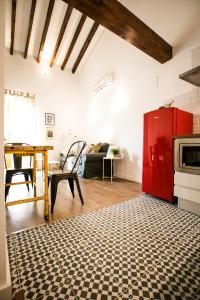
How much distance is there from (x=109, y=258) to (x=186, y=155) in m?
1.61

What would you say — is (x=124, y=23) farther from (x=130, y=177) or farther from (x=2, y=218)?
(x=130, y=177)

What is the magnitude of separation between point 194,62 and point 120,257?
9.30 ft

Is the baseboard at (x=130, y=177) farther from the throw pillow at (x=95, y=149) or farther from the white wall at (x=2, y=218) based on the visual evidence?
the white wall at (x=2, y=218)

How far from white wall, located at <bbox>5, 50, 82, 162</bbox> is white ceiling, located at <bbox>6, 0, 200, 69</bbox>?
0.41 meters

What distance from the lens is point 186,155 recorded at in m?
2.06

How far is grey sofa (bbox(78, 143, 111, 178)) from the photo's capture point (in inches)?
154

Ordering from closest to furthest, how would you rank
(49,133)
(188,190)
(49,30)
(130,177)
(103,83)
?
(188,190)
(130,177)
(49,30)
(103,83)
(49,133)

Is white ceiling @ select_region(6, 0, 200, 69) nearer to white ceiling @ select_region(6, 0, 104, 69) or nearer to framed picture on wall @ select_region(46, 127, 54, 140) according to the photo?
white ceiling @ select_region(6, 0, 104, 69)

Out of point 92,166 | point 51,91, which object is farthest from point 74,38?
point 92,166

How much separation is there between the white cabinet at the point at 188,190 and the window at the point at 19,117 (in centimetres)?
468

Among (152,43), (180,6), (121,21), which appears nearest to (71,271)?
(121,21)

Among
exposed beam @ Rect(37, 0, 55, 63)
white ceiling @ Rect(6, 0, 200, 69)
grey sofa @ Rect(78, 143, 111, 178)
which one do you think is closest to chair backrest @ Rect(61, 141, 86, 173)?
grey sofa @ Rect(78, 143, 111, 178)

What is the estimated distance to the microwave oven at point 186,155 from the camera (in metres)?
1.92

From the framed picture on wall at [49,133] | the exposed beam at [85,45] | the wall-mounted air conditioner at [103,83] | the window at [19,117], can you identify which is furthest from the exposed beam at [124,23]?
the framed picture on wall at [49,133]
